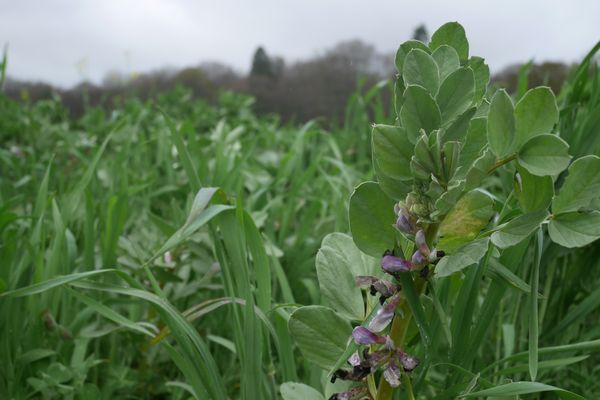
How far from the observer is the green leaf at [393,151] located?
548 millimetres

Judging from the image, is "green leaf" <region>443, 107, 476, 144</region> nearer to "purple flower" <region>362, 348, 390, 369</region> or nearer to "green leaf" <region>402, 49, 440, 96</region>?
"green leaf" <region>402, 49, 440, 96</region>

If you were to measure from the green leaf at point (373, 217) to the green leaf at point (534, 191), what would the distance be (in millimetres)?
114

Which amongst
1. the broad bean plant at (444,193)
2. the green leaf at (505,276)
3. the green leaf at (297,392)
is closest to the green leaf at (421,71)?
the broad bean plant at (444,193)

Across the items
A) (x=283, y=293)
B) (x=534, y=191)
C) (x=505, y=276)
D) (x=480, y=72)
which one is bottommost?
(x=283, y=293)

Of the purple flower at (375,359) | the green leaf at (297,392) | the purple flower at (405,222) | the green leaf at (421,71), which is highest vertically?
the green leaf at (421,71)

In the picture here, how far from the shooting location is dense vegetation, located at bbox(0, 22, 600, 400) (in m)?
0.58

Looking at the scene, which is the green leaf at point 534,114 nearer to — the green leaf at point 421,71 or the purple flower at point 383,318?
the green leaf at point 421,71

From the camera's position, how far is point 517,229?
542 mm

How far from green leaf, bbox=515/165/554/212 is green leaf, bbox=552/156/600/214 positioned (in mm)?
11

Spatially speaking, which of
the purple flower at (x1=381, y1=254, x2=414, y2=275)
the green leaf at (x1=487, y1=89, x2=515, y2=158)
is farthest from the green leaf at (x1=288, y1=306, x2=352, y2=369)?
the green leaf at (x1=487, y1=89, x2=515, y2=158)

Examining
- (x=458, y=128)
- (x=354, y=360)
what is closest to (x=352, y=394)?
(x=354, y=360)

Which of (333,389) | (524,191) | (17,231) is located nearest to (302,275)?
(17,231)

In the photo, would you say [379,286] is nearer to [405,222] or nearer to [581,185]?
[405,222]

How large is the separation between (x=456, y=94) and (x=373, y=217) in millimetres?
128
